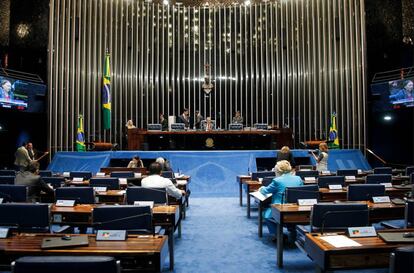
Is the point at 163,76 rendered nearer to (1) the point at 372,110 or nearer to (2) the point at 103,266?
(1) the point at 372,110

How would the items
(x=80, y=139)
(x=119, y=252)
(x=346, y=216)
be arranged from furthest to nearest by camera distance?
(x=80, y=139)
(x=346, y=216)
(x=119, y=252)

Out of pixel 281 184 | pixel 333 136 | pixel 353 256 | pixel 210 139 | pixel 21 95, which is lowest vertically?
pixel 353 256

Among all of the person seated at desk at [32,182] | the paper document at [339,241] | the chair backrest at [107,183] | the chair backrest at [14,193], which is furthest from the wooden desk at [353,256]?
the chair backrest at [107,183]

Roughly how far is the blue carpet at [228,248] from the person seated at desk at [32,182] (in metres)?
1.92

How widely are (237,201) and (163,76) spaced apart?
995cm

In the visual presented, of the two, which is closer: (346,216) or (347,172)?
(346,216)

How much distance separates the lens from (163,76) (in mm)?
17500

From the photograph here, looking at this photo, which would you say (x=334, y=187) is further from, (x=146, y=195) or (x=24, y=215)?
(x=24, y=215)

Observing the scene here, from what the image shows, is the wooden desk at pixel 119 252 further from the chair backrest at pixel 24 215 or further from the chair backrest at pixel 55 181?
the chair backrest at pixel 55 181

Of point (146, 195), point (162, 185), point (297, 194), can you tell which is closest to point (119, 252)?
point (146, 195)

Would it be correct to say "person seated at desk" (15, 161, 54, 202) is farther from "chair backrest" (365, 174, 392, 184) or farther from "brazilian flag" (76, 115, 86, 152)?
"brazilian flag" (76, 115, 86, 152)

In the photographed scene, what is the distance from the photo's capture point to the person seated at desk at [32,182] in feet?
15.8

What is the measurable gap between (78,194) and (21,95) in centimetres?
987

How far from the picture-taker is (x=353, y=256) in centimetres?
246
